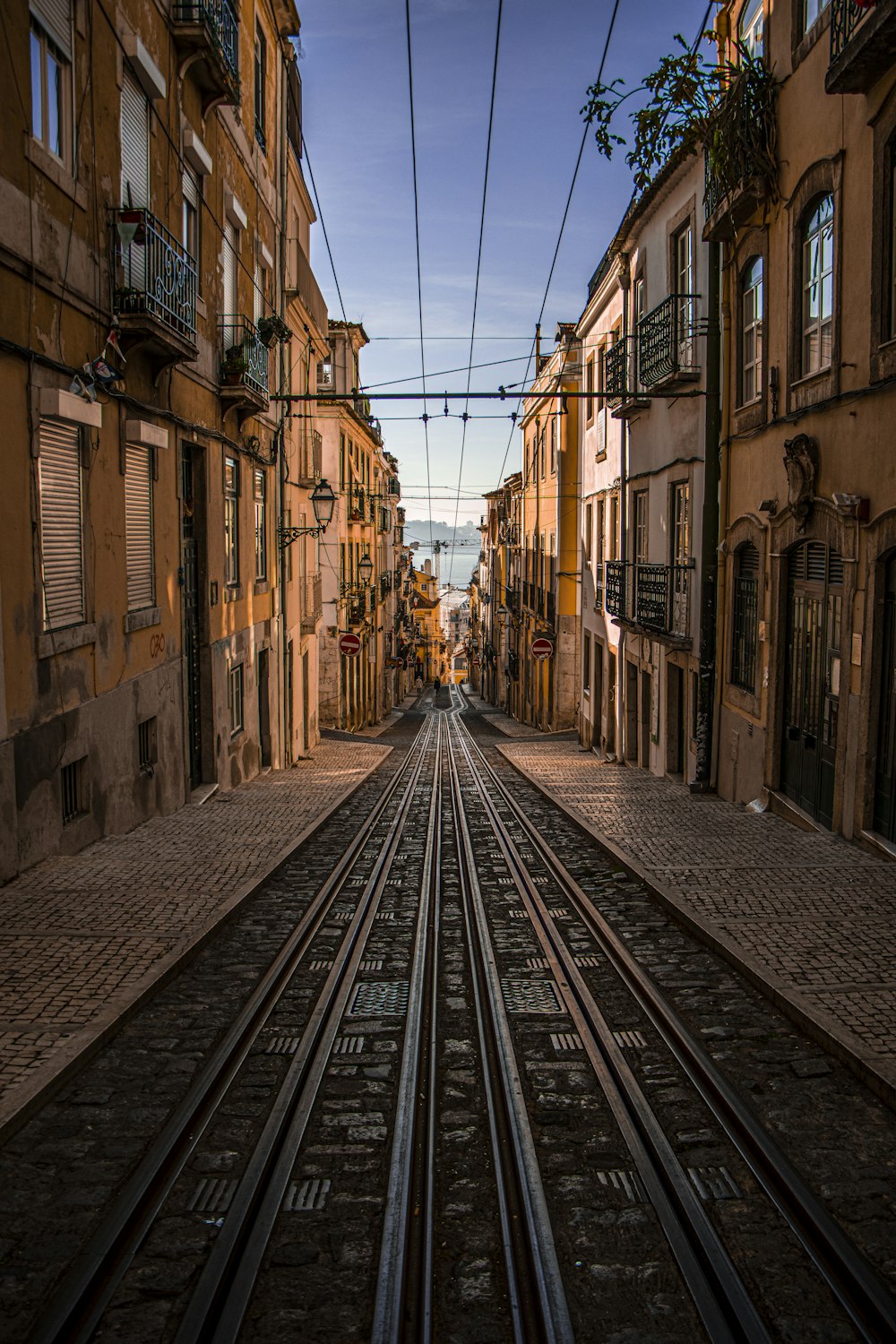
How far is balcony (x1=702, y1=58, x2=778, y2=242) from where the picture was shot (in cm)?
1191

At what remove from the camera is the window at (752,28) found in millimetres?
12789

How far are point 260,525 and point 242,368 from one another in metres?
4.56

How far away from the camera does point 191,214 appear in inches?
558

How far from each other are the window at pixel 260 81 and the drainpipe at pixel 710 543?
8564 mm

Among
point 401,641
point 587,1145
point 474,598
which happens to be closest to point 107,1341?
point 587,1145

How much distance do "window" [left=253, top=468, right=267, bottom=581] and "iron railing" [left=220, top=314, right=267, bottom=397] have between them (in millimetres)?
2298

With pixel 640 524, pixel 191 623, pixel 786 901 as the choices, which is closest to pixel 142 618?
pixel 191 623

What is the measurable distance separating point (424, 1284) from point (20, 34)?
29.0 ft

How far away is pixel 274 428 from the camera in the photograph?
20.8 metres

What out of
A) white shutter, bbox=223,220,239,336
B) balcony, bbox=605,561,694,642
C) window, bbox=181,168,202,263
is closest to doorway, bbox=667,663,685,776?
balcony, bbox=605,561,694,642

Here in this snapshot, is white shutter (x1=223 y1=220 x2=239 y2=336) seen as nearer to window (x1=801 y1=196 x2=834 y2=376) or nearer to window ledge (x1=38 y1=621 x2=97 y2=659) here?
window ledge (x1=38 y1=621 x2=97 y2=659)

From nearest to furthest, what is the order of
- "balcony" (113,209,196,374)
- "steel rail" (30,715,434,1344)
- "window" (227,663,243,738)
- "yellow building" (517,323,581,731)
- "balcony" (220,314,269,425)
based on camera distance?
"steel rail" (30,715,434,1344) < "balcony" (113,209,196,374) < "balcony" (220,314,269,425) < "window" (227,663,243,738) < "yellow building" (517,323,581,731)

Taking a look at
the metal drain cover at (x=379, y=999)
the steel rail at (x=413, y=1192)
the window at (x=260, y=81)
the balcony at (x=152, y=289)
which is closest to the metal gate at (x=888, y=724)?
the steel rail at (x=413, y=1192)

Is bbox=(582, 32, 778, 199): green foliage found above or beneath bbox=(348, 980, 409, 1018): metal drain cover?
above
